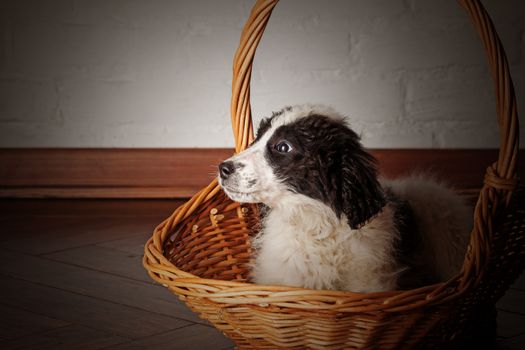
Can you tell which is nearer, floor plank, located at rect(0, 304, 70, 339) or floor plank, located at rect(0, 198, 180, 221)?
floor plank, located at rect(0, 304, 70, 339)

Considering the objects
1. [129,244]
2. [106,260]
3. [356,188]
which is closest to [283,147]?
[356,188]

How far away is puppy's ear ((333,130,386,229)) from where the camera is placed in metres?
1.47

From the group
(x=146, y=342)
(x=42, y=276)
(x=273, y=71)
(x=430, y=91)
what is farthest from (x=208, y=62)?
(x=146, y=342)

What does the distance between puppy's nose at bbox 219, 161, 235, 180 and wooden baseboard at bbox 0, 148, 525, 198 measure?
1.72 metres

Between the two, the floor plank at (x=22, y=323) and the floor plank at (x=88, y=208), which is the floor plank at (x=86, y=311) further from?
the floor plank at (x=88, y=208)

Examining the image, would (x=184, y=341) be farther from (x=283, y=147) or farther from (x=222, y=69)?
(x=222, y=69)

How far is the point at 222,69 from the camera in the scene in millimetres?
3266

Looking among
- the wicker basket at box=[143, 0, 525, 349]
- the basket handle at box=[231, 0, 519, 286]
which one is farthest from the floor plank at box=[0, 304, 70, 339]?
the basket handle at box=[231, 0, 519, 286]

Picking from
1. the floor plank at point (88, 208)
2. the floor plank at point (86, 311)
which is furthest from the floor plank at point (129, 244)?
the floor plank at point (86, 311)

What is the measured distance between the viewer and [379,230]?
61.2 inches

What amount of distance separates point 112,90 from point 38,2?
549 millimetres

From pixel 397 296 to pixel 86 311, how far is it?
98 centimetres

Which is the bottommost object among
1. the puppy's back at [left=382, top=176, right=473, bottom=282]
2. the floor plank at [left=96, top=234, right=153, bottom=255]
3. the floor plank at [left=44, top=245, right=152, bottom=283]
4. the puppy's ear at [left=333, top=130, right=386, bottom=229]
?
the floor plank at [left=96, top=234, right=153, bottom=255]

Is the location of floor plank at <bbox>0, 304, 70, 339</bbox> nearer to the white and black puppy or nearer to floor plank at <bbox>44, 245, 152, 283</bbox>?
floor plank at <bbox>44, 245, 152, 283</bbox>
